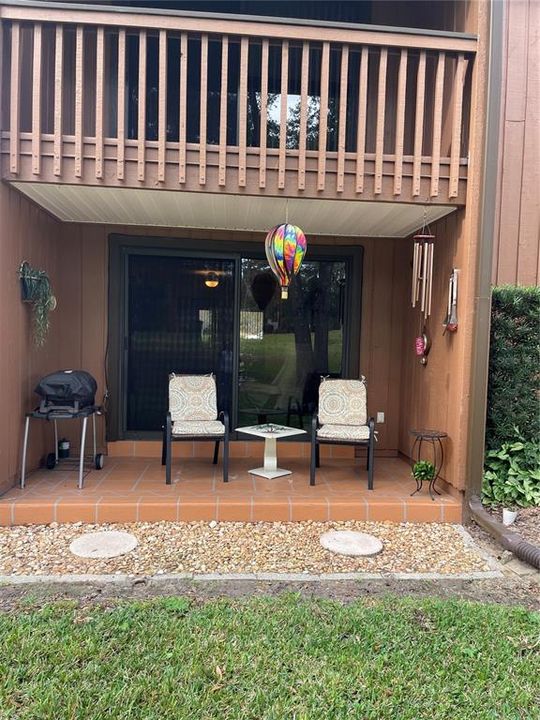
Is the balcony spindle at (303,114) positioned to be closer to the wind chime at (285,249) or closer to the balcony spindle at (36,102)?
the wind chime at (285,249)

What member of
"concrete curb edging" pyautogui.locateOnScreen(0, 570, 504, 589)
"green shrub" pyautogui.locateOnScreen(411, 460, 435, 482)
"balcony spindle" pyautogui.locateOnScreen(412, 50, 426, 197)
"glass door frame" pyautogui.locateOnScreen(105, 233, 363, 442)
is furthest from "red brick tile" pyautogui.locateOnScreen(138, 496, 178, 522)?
"balcony spindle" pyautogui.locateOnScreen(412, 50, 426, 197)

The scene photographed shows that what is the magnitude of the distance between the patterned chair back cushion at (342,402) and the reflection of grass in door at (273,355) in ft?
1.70

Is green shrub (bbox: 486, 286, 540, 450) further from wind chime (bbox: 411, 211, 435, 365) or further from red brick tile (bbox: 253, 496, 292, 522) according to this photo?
red brick tile (bbox: 253, 496, 292, 522)

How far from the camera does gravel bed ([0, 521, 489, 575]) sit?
2994mm

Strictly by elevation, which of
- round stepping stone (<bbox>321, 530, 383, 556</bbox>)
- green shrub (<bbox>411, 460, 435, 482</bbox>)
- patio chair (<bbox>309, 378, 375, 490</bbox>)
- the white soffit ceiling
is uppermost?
the white soffit ceiling

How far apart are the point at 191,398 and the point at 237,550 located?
1923 mm

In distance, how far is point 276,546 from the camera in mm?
3314

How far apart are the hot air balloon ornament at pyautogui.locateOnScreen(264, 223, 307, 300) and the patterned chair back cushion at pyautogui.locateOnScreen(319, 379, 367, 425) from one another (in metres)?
1.39

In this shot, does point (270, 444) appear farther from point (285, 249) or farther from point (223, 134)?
point (223, 134)

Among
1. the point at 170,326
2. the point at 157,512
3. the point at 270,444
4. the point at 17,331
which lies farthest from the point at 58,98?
the point at 270,444

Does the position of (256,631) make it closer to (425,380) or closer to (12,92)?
(425,380)

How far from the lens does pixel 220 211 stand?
14.3ft

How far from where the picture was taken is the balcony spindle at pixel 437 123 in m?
3.72

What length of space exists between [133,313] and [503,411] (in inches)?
144
